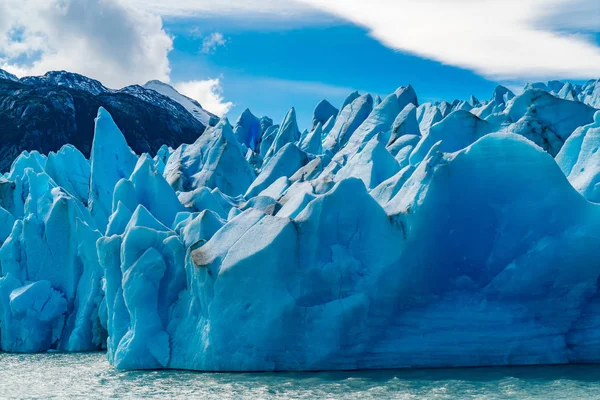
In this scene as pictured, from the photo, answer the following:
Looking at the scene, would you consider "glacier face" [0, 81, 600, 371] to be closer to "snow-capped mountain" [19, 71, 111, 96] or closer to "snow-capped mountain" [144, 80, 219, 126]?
"snow-capped mountain" [144, 80, 219, 126]

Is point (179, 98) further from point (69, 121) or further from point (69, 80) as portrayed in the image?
point (69, 121)

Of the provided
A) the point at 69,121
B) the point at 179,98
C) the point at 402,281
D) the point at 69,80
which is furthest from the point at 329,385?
the point at 69,80

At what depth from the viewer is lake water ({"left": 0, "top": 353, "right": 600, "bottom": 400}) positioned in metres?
7.69

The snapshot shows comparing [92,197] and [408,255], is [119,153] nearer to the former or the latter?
[92,197]

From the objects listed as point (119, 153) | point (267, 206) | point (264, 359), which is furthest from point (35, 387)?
point (119, 153)

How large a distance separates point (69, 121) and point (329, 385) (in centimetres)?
6799

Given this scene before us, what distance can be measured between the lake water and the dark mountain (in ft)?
179

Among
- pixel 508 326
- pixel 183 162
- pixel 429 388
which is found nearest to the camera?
pixel 429 388

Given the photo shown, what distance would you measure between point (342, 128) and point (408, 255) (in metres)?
20.4

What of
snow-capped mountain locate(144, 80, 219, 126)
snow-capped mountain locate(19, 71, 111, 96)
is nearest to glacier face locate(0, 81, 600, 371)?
snow-capped mountain locate(144, 80, 219, 126)

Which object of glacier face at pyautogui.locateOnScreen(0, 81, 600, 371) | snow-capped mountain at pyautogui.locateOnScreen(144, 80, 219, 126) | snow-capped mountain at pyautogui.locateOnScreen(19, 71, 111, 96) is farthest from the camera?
snow-capped mountain at pyautogui.locateOnScreen(144, 80, 219, 126)

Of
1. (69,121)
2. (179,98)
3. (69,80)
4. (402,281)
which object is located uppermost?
(69,80)

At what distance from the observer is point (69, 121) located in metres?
71.1

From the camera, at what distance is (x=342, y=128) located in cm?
2919
